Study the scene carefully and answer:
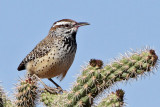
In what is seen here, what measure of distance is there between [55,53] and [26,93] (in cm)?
185

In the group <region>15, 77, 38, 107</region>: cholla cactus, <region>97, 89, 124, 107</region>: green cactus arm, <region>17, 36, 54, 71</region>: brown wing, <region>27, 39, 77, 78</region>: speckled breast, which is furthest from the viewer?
<region>17, 36, 54, 71</region>: brown wing

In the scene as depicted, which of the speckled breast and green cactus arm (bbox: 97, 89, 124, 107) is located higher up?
the speckled breast

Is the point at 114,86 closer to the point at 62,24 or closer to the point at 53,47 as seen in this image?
the point at 53,47

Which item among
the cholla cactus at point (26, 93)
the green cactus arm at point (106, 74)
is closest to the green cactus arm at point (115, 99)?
the green cactus arm at point (106, 74)

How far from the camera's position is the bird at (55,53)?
4.49 m

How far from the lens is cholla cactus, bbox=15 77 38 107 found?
2663 mm

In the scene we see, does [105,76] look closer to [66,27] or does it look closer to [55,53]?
[55,53]

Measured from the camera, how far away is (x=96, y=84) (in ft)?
7.78

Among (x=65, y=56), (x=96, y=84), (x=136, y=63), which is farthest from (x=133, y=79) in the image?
(x=65, y=56)

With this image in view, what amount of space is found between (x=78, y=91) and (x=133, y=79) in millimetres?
407

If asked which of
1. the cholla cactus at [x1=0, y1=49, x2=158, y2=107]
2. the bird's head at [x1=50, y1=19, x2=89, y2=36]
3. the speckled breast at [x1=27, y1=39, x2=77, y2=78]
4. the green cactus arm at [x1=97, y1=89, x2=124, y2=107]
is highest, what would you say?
the bird's head at [x1=50, y1=19, x2=89, y2=36]

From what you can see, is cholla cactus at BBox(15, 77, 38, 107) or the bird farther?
the bird

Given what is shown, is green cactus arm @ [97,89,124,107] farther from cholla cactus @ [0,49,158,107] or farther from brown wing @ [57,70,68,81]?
brown wing @ [57,70,68,81]

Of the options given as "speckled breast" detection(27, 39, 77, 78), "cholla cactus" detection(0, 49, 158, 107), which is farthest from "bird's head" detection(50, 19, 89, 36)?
"cholla cactus" detection(0, 49, 158, 107)
